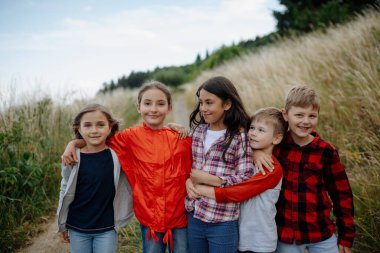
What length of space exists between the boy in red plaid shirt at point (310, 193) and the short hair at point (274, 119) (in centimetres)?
9

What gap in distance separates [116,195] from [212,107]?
107 cm

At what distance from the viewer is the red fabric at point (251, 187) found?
69.1 inches

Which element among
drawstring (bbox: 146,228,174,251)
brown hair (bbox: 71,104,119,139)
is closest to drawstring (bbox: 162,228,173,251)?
drawstring (bbox: 146,228,174,251)

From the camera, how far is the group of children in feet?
5.91

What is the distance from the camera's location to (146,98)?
2156 millimetres

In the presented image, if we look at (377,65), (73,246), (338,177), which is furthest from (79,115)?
(377,65)

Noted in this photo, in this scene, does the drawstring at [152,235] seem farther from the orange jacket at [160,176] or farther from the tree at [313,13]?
the tree at [313,13]

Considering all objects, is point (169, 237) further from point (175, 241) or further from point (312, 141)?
point (312, 141)

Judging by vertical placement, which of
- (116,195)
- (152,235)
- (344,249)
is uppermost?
(116,195)

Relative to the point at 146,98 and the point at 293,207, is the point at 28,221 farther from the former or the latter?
the point at 293,207

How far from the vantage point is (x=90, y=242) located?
2.10m

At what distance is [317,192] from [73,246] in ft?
5.96

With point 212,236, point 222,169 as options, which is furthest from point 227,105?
point 212,236

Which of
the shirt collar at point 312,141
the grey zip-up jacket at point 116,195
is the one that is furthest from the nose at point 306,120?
the grey zip-up jacket at point 116,195
